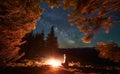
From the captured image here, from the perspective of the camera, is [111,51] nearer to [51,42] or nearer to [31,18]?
[31,18]

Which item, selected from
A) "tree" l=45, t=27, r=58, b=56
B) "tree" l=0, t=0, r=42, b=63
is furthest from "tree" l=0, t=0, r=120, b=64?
"tree" l=45, t=27, r=58, b=56

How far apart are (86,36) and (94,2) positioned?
2088 mm

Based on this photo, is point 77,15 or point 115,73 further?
point 115,73

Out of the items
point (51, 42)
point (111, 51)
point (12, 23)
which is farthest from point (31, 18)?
point (51, 42)

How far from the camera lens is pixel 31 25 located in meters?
17.2

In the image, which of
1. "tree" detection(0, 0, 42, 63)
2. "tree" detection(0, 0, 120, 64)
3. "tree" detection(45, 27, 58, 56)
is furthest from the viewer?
"tree" detection(45, 27, 58, 56)

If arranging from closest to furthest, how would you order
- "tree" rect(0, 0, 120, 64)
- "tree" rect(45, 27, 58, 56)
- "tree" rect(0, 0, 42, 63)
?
1. "tree" rect(0, 0, 120, 64)
2. "tree" rect(0, 0, 42, 63)
3. "tree" rect(45, 27, 58, 56)

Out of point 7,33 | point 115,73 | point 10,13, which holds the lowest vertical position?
point 115,73

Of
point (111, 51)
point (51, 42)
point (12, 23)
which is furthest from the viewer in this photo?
point (51, 42)

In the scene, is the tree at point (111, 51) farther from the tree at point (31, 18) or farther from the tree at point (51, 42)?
the tree at point (51, 42)

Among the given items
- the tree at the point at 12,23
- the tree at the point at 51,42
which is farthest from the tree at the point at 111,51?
the tree at the point at 51,42

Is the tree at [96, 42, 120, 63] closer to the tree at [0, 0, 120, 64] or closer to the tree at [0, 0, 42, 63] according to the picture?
the tree at [0, 0, 120, 64]

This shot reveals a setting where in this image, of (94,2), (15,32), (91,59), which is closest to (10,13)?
(15,32)

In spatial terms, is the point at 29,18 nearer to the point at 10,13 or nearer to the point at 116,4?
the point at 10,13
